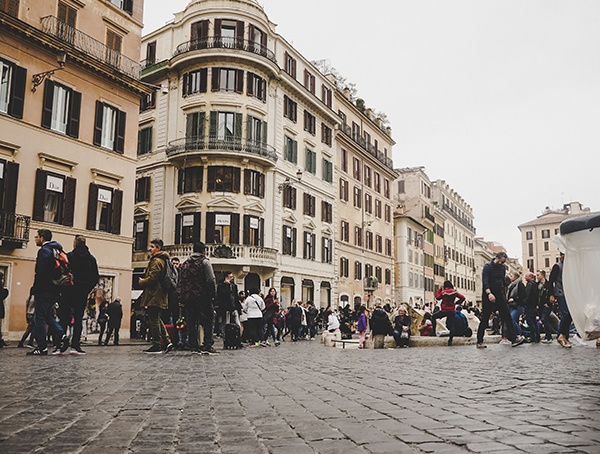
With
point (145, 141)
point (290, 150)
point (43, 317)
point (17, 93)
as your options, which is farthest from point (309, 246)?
point (43, 317)

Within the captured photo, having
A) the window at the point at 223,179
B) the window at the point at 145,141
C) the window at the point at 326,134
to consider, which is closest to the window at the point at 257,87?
the window at the point at 223,179

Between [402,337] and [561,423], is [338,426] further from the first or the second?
[402,337]

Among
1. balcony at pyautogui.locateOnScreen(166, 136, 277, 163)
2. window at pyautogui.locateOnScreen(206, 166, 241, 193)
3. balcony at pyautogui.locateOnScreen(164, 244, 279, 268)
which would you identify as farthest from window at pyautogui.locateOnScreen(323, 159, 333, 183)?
balcony at pyautogui.locateOnScreen(164, 244, 279, 268)

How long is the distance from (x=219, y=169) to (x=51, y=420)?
33646 mm

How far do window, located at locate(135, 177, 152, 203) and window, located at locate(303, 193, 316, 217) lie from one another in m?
11.0

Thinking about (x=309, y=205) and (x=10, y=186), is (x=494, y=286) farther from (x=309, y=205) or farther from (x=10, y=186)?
(x=309, y=205)

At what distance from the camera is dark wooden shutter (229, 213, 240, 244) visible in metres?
36.6

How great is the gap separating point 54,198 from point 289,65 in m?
23.3

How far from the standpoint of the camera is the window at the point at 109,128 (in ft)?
87.0

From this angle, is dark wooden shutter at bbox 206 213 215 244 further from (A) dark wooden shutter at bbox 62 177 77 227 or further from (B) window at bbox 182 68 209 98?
(A) dark wooden shutter at bbox 62 177 77 227

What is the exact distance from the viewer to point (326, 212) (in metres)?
47.0

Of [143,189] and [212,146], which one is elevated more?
[212,146]

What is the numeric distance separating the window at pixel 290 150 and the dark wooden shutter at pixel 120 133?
604 inches

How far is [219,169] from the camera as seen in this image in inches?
1464
